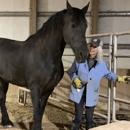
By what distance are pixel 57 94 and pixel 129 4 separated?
92.5 inches

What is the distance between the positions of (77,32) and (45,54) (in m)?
0.44

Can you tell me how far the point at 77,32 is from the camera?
1803mm

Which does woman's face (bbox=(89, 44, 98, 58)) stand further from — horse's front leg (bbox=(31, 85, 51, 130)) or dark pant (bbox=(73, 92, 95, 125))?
horse's front leg (bbox=(31, 85, 51, 130))

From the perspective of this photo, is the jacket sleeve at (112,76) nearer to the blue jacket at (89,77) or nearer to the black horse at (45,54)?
the blue jacket at (89,77)

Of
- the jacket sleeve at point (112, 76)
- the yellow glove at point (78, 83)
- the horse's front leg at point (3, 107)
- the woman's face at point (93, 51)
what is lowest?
the horse's front leg at point (3, 107)

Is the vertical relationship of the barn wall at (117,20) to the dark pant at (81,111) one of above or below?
above

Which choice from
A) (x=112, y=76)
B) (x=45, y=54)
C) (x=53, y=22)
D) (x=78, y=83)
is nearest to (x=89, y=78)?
(x=78, y=83)

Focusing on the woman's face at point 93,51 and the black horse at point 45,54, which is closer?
the black horse at point 45,54

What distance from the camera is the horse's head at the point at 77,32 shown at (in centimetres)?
177

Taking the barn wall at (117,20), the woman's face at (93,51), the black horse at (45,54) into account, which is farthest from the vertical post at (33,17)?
the woman's face at (93,51)

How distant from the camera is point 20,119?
3.16 metres

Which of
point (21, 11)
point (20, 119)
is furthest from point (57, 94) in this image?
point (21, 11)

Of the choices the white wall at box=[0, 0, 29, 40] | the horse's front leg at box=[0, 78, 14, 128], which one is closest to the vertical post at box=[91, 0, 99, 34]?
the white wall at box=[0, 0, 29, 40]

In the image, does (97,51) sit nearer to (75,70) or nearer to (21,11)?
(75,70)
